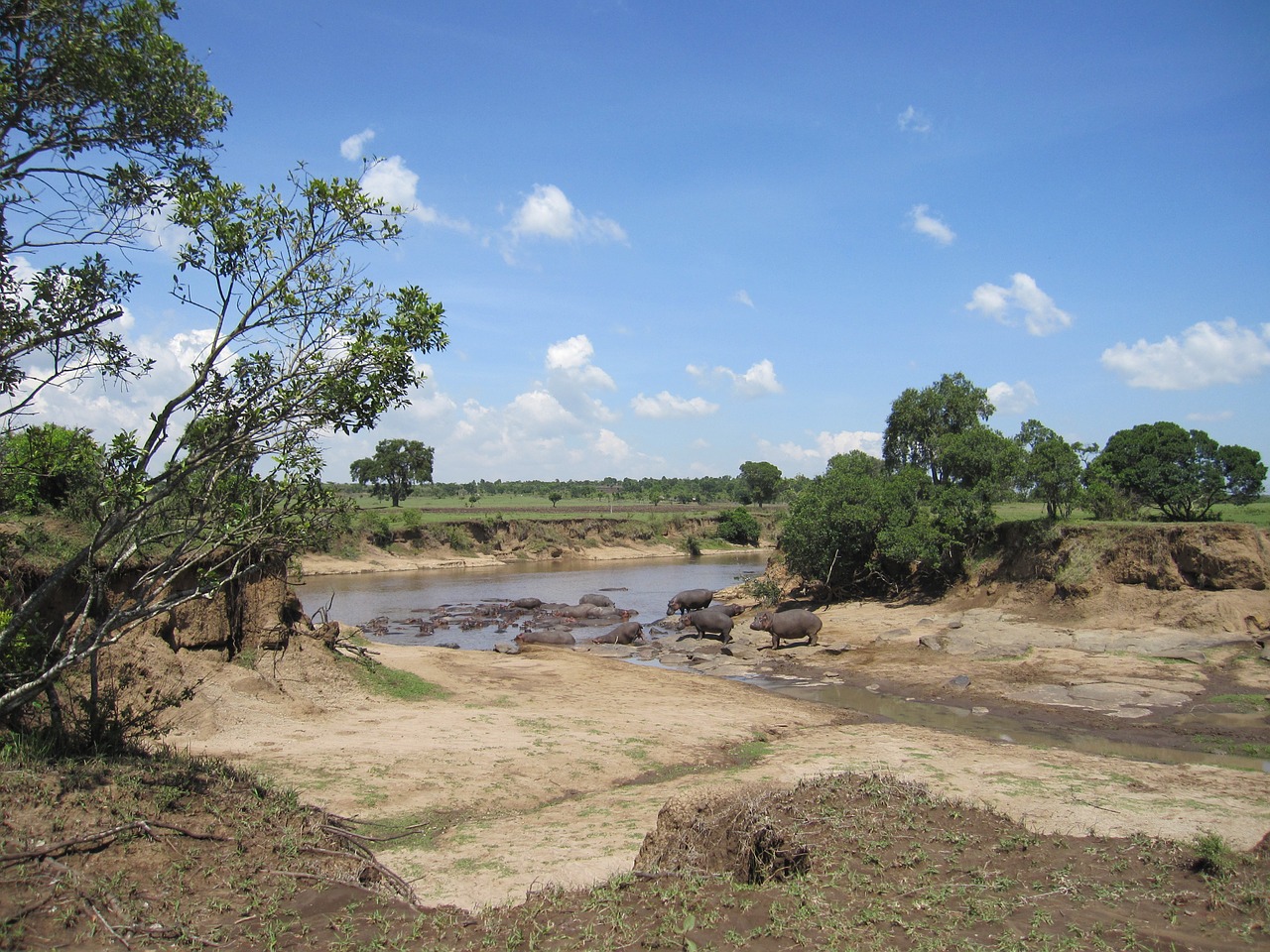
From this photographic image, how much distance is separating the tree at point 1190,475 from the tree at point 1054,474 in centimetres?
157

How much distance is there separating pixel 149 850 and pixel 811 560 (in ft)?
97.5

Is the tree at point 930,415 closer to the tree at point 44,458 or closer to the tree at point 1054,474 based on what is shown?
the tree at point 1054,474

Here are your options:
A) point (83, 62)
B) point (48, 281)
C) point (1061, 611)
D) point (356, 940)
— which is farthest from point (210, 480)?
point (1061, 611)

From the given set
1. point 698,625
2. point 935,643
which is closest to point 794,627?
point 698,625

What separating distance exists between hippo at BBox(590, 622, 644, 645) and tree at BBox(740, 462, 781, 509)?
77.8 metres

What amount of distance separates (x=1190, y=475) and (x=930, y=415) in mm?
13430

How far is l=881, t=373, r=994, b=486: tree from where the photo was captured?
39.2 metres

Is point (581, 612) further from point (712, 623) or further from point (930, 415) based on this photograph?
point (930, 415)

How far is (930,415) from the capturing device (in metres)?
39.9

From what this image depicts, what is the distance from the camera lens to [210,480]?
7.61 metres

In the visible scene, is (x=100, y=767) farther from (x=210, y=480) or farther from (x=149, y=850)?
(x=210, y=480)

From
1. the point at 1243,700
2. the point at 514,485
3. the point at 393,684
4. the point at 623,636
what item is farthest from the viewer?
the point at 514,485

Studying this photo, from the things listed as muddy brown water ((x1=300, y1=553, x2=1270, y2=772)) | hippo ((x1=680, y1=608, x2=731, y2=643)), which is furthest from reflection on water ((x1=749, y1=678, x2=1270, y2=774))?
hippo ((x1=680, y1=608, x2=731, y2=643))

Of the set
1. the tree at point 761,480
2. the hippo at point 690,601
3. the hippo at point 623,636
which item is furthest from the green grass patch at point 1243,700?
the tree at point 761,480
